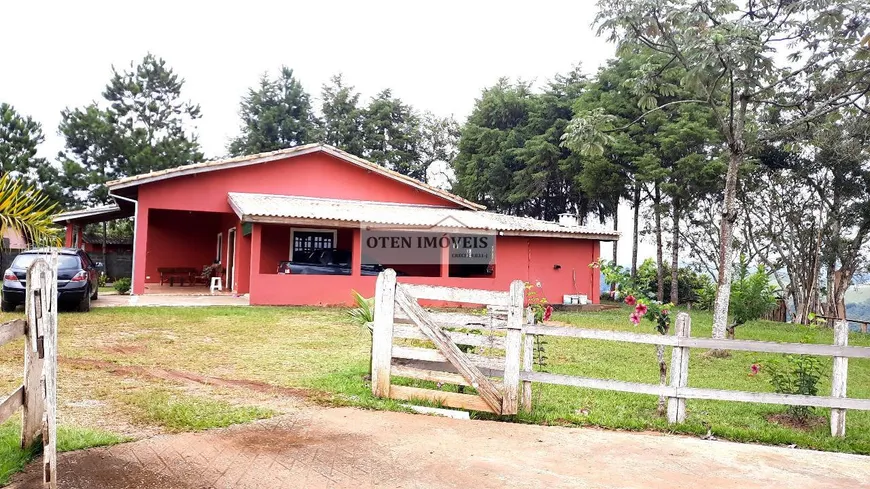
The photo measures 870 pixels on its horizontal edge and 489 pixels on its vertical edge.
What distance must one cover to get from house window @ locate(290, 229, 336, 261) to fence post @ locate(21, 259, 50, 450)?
1558cm

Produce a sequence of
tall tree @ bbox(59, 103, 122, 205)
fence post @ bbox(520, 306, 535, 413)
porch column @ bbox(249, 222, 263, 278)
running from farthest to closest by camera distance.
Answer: tall tree @ bbox(59, 103, 122, 205) < porch column @ bbox(249, 222, 263, 278) < fence post @ bbox(520, 306, 535, 413)

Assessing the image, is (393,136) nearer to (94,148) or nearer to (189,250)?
(94,148)

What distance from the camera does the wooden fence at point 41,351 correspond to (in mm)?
3717

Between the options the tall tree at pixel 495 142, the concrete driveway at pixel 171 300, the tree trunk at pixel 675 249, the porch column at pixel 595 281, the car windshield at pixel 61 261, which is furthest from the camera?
the tall tree at pixel 495 142

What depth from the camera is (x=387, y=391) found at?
6.38m

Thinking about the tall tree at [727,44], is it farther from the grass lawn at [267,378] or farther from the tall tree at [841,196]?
the tall tree at [841,196]

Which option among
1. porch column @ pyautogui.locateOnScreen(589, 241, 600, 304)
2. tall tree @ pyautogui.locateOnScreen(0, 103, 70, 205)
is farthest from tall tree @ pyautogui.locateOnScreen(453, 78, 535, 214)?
tall tree @ pyautogui.locateOnScreen(0, 103, 70, 205)

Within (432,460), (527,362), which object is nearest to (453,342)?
(527,362)

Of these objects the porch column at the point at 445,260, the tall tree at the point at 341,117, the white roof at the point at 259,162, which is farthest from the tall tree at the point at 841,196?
the tall tree at the point at 341,117

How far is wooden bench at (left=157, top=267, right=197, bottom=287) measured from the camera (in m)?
22.4

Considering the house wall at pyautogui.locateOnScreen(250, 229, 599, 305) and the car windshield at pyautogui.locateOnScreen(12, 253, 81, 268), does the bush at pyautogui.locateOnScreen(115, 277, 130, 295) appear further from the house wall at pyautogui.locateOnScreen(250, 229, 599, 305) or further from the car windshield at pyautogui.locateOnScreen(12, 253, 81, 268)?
the car windshield at pyautogui.locateOnScreen(12, 253, 81, 268)

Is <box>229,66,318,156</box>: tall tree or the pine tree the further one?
<box>229,66,318,156</box>: tall tree

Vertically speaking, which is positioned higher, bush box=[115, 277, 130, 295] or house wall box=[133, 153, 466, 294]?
house wall box=[133, 153, 466, 294]

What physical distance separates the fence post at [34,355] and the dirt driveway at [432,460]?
314mm
